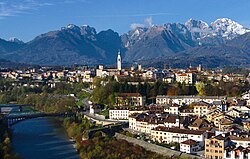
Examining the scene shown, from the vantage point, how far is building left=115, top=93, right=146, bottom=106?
22.2 meters

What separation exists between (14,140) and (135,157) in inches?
224

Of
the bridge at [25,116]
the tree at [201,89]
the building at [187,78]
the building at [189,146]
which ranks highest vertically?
the building at [187,78]

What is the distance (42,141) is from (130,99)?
24.6ft

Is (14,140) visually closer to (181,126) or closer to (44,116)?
(44,116)

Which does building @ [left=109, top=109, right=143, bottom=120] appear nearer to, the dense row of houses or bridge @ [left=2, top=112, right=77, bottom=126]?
the dense row of houses

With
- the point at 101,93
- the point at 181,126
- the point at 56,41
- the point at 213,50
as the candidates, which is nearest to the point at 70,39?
the point at 56,41

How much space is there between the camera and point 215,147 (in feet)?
39.1

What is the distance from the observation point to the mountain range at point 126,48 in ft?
337

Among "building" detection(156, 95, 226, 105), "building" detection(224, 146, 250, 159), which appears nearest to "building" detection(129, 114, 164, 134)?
"building" detection(224, 146, 250, 159)

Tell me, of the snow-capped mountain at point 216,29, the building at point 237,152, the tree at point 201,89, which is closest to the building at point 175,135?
the building at point 237,152

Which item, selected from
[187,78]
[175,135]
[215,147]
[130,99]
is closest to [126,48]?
[187,78]

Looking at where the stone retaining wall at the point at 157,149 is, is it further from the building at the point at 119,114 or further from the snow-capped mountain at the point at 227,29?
the snow-capped mountain at the point at 227,29

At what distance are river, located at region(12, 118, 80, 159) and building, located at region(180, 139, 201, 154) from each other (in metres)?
3.32

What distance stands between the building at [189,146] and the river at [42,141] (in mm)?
3316
